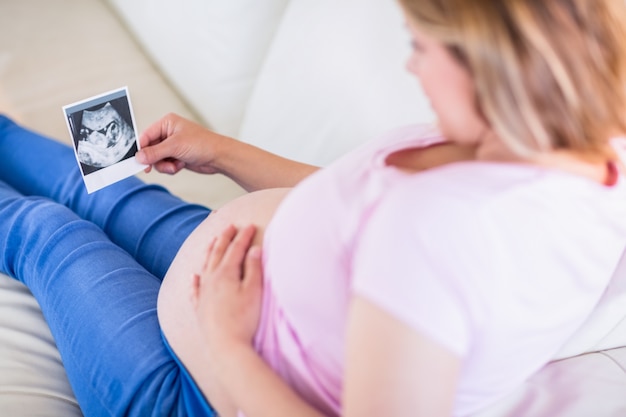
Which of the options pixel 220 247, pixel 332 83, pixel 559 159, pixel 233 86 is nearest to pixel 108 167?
pixel 220 247

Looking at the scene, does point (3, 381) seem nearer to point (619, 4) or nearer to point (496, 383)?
point (496, 383)

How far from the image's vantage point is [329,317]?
31.9 inches

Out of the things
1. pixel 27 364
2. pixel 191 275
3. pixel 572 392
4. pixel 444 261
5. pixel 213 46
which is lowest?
pixel 572 392

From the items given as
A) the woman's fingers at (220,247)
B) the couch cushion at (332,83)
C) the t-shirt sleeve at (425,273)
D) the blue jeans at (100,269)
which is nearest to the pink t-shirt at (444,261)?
the t-shirt sleeve at (425,273)

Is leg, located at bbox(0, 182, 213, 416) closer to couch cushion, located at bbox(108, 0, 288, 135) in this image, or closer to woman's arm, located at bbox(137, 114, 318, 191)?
woman's arm, located at bbox(137, 114, 318, 191)

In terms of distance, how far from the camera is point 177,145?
4.00 ft

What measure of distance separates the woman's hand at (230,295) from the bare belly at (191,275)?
37 millimetres

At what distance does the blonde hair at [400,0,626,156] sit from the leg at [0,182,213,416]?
58 centimetres

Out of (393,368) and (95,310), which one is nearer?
(393,368)

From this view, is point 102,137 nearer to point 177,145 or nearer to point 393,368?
point 177,145

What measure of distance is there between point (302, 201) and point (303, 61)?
0.68m

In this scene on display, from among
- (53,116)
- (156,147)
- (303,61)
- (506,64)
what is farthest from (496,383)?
(53,116)

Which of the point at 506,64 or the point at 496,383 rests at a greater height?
the point at 506,64

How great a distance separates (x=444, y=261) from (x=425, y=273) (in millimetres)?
22
